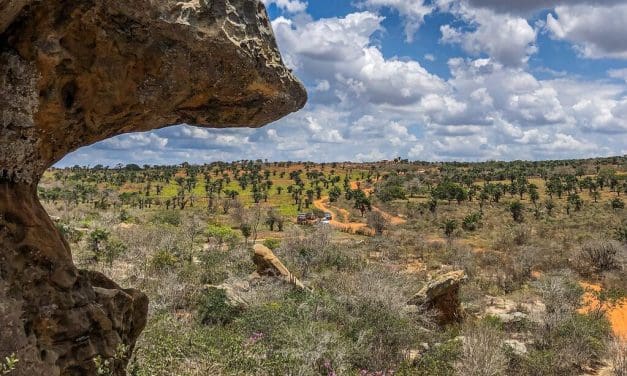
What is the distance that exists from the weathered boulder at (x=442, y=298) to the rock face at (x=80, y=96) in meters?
12.3

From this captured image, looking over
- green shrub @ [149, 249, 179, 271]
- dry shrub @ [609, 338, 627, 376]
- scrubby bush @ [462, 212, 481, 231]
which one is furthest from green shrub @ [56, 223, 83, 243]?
scrubby bush @ [462, 212, 481, 231]

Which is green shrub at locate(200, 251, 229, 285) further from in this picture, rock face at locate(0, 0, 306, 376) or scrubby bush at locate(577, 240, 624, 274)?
scrubby bush at locate(577, 240, 624, 274)

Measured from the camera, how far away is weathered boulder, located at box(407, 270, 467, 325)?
16688 mm

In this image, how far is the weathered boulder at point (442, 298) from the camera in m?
16.7

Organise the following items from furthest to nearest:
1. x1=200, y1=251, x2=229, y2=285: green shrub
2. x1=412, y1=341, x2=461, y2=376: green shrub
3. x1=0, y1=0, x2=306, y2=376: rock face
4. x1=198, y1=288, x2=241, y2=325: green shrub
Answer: x1=200, y1=251, x2=229, y2=285: green shrub, x1=198, y1=288, x2=241, y2=325: green shrub, x1=412, y1=341, x2=461, y2=376: green shrub, x1=0, y1=0, x2=306, y2=376: rock face

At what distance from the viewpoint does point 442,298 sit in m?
17.1

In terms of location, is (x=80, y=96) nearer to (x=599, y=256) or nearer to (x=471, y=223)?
(x=599, y=256)

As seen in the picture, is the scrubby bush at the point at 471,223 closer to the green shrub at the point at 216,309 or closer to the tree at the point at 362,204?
the tree at the point at 362,204

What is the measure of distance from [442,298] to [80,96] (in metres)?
14.5

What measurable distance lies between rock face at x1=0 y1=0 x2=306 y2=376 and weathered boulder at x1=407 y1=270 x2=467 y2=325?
12263 millimetres

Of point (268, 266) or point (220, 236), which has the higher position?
point (268, 266)

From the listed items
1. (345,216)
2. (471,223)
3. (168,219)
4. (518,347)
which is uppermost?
(168,219)

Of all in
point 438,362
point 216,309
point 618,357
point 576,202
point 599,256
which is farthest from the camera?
point 576,202

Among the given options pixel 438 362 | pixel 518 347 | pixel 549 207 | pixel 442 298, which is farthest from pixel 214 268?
pixel 549 207
